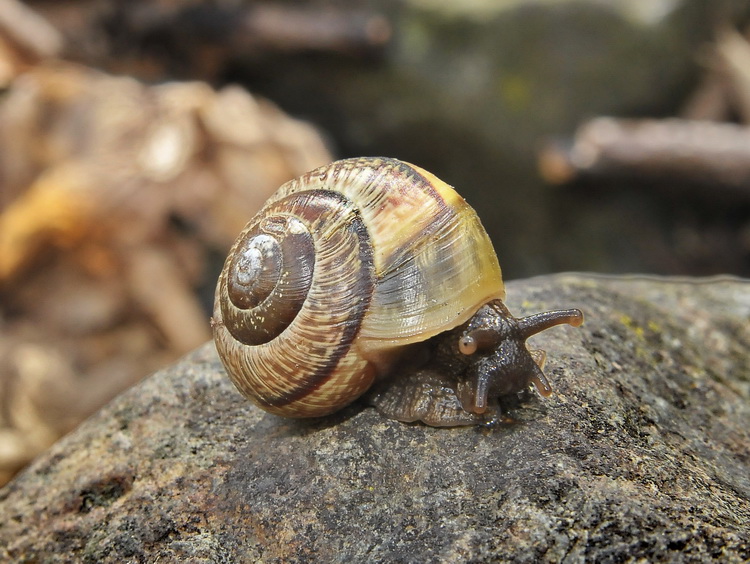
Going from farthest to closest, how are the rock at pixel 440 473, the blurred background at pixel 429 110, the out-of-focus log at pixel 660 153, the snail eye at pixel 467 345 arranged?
the out-of-focus log at pixel 660 153 → the blurred background at pixel 429 110 → the snail eye at pixel 467 345 → the rock at pixel 440 473

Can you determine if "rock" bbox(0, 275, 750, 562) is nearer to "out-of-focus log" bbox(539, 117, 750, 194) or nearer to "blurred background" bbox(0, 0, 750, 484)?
"blurred background" bbox(0, 0, 750, 484)

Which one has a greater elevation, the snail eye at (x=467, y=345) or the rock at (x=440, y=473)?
the snail eye at (x=467, y=345)

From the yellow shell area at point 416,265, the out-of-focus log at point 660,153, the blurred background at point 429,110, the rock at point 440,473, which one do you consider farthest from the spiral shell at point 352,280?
the out-of-focus log at point 660,153

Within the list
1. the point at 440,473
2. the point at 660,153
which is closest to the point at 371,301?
the point at 440,473

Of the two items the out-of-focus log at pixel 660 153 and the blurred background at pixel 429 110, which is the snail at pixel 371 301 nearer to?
the blurred background at pixel 429 110

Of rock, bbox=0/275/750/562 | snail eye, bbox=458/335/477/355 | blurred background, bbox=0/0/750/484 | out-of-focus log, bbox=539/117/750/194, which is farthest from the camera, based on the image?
out-of-focus log, bbox=539/117/750/194

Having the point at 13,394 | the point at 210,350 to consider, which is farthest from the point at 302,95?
the point at 210,350

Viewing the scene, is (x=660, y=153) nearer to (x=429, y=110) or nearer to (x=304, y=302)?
(x=429, y=110)

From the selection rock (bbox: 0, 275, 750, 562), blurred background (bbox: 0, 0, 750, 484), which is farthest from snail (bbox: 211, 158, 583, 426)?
blurred background (bbox: 0, 0, 750, 484)

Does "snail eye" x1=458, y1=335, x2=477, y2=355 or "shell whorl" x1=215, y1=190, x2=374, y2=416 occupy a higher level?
"shell whorl" x1=215, y1=190, x2=374, y2=416

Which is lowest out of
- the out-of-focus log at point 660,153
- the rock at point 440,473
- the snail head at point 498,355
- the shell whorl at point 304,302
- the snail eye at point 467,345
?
the out-of-focus log at point 660,153

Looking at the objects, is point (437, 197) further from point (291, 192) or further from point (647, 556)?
point (647, 556)
